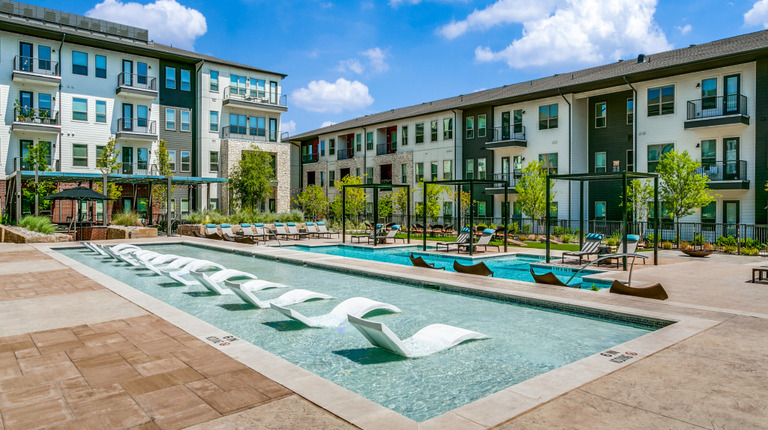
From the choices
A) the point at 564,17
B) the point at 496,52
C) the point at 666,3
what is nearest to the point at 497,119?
the point at 496,52

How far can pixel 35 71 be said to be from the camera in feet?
105

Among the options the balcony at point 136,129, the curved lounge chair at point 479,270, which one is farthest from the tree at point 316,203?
the curved lounge chair at point 479,270

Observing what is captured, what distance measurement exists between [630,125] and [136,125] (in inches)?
1311

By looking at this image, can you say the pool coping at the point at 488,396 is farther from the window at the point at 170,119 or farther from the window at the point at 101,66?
the window at the point at 170,119

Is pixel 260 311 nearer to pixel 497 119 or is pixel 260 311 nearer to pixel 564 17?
pixel 564 17

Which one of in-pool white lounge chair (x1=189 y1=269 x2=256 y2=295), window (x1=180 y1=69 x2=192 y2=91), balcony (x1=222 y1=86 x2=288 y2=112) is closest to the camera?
in-pool white lounge chair (x1=189 y1=269 x2=256 y2=295)

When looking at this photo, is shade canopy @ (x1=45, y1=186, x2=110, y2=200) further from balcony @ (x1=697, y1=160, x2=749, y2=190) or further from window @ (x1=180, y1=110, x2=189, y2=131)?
balcony @ (x1=697, y1=160, x2=749, y2=190)

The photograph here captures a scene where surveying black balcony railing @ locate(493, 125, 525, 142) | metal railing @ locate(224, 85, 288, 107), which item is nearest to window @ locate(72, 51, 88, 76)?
metal railing @ locate(224, 85, 288, 107)

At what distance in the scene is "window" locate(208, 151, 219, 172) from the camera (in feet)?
130

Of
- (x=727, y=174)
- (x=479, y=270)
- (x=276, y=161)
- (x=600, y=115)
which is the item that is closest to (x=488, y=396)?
(x=479, y=270)

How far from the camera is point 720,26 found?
27.9 m

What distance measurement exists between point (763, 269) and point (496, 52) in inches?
860

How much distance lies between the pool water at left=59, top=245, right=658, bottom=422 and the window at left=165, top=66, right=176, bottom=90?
31637 millimetres

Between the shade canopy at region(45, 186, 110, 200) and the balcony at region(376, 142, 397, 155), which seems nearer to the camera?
the shade canopy at region(45, 186, 110, 200)
